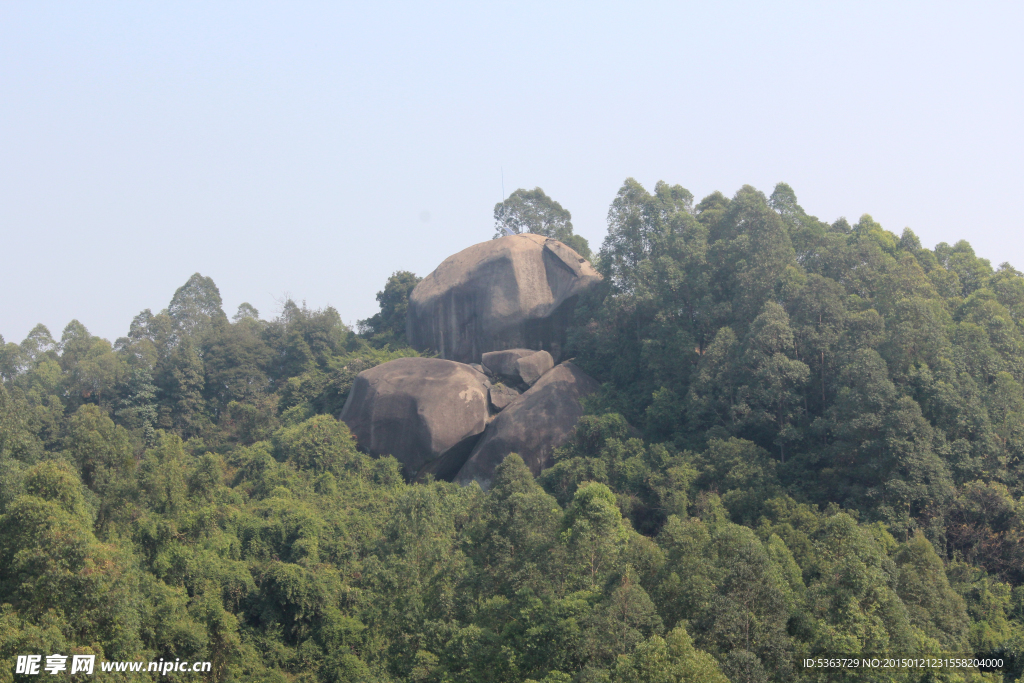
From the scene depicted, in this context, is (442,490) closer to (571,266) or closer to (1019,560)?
(571,266)

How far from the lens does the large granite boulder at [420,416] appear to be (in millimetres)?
25984

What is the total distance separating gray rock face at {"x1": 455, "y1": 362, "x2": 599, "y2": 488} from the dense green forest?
92 centimetres

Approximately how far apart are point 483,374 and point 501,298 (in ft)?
10.3

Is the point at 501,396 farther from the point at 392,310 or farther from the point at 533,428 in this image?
the point at 392,310

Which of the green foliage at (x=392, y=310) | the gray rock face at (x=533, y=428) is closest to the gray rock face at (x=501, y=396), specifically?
the gray rock face at (x=533, y=428)

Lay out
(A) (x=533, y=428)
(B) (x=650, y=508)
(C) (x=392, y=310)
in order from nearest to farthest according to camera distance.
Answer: (B) (x=650, y=508)
(A) (x=533, y=428)
(C) (x=392, y=310)

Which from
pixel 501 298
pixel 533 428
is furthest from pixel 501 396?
pixel 501 298

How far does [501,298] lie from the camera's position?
98.4 ft

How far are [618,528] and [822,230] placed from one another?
12624 mm

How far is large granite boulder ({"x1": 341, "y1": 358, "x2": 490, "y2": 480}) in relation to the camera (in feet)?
85.3

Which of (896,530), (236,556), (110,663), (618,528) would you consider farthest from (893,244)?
(110,663)

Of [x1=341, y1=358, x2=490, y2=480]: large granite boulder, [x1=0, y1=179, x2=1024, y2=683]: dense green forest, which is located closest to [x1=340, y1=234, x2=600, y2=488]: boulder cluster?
[x1=341, y1=358, x2=490, y2=480]: large granite boulder

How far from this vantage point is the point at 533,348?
2992 cm

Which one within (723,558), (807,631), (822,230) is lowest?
(807,631)
